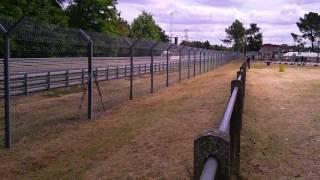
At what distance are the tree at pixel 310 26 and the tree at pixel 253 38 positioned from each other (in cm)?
2195

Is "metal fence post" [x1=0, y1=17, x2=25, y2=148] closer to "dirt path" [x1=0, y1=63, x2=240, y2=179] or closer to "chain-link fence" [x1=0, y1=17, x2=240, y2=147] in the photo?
"chain-link fence" [x1=0, y1=17, x2=240, y2=147]

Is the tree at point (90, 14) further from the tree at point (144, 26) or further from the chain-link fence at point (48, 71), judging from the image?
the chain-link fence at point (48, 71)

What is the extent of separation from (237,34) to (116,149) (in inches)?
6219

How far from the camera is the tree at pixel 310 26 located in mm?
142663

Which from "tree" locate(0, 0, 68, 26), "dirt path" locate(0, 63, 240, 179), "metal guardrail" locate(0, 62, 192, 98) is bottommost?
Result: "dirt path" locate(0, 63, 240, 179)

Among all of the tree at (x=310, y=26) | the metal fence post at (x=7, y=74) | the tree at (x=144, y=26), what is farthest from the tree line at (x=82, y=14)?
the tree at (x=310, y=26)

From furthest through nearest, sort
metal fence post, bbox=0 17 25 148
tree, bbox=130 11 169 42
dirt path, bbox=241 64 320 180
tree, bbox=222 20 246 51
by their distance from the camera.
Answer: tree, bbox=222 20 246 51, tree, bbox=130 11 169 42, metal fence post, bbox=0 17 25 148, dirt path, bbox=241 64 320 180

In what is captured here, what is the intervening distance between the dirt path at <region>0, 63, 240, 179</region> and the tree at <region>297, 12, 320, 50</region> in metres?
135

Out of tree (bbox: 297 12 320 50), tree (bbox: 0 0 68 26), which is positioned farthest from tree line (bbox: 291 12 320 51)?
tree (bbox: 0 0 68 26)

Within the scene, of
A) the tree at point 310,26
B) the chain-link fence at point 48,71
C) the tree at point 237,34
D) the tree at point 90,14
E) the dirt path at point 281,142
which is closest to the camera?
the dirt path at point 281,142

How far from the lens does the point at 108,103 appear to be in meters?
17.1

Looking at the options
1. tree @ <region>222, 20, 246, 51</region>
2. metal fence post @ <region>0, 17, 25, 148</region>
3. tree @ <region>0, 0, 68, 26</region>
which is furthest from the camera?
tree @ <region>222, 20, 246, 51</region>

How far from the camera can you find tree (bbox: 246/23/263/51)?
17462 cm

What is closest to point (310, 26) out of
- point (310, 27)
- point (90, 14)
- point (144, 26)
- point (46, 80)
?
point (310, 27)
